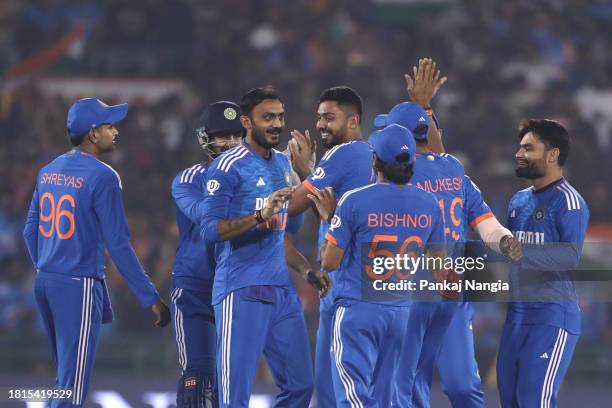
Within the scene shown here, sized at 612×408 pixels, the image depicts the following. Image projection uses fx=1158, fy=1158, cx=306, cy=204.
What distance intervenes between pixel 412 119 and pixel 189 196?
1546mm

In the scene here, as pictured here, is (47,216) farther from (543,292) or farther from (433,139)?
(543,292)

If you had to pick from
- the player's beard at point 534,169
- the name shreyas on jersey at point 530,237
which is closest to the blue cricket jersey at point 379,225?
the name shreyas on jersey at point 530,237

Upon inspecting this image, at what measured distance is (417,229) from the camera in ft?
22.0

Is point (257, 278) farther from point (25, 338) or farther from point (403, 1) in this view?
point (403, 1)

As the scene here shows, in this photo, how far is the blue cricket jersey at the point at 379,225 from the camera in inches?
261

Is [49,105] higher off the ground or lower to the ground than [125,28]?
lower

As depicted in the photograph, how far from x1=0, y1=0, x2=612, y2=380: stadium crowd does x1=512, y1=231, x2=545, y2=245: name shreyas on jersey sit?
7.22 m

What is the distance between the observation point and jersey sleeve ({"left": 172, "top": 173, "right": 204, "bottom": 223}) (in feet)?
24.5

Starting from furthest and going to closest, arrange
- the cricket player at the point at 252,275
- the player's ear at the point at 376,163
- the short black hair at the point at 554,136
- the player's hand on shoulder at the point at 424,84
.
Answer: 1. the player's hand on shoulder at the point at 424,84
2. the short black hair at the point at 554,136
3. the cricket player at the point at 252,275
4. the player's ear at the point at 376,163

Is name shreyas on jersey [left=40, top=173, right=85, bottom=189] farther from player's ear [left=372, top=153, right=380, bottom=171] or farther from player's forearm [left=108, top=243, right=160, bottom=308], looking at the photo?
player's ear [left=372, top=153, right=380, bottom=171]

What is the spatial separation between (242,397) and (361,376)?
0.75 metres

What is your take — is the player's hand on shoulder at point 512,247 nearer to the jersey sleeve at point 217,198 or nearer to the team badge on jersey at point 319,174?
the team badge on jersey at point 319,174

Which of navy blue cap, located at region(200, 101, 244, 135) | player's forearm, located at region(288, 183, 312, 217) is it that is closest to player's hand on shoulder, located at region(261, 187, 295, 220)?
player's forearm, located at region(288, 183, 312, 217)

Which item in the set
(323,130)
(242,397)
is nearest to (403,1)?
(323,130)
